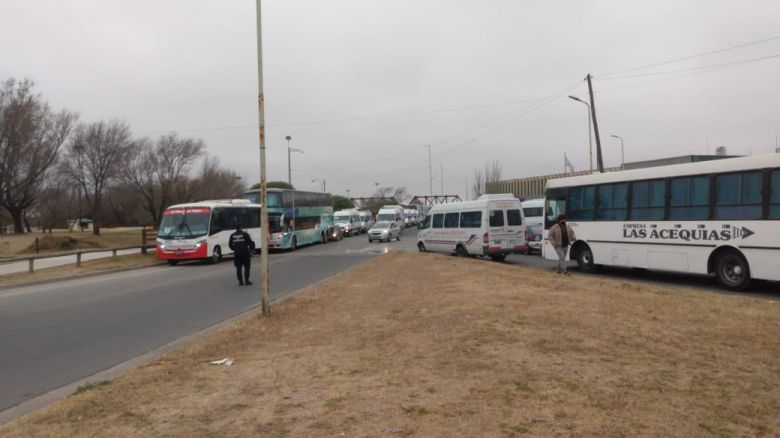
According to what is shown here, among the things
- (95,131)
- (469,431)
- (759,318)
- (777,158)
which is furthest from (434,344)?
(95,131)

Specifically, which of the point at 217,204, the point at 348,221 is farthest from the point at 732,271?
the point at 348,221

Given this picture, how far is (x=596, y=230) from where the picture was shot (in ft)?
55.0

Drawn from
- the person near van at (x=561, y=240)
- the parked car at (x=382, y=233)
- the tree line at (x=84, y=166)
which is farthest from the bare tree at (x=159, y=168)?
the person near van at (x=561, y=240)

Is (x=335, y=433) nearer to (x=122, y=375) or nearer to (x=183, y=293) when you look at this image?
(x=122, y=375)

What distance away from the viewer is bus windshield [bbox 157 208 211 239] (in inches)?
1003

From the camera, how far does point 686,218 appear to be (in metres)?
13.7

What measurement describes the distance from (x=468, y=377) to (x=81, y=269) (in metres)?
21.3

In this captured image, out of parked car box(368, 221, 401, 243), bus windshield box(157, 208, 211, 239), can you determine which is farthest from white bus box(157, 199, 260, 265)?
parked car box(368, 221, 401, 243)

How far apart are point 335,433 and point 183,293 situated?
12.0 m

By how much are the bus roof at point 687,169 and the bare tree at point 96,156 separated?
4543 cm

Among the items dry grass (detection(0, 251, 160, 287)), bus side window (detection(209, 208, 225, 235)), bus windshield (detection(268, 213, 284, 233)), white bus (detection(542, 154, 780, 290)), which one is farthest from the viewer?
bus windshield (detection(268, 213, 284, 233))

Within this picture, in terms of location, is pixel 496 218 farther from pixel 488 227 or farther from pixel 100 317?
pixel 100 317

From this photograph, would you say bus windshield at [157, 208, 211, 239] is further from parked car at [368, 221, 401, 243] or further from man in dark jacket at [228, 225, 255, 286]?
parked car at [368, 221, 401, 243]

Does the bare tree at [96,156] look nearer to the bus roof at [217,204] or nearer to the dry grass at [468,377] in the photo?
the bus roof at [217,204]
